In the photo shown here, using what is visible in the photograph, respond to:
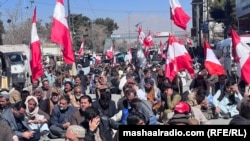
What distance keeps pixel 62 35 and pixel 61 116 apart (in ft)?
5.75

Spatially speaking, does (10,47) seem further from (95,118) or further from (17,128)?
(95,118)

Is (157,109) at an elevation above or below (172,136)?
below

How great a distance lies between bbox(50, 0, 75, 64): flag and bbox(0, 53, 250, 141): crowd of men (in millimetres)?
931

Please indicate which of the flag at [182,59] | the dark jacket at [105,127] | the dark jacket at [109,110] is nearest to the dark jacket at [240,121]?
the dark jacket at [105,127]

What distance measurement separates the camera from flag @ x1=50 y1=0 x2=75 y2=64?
40.2 feet

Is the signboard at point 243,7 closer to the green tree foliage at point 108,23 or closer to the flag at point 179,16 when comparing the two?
the flag at point 179,16

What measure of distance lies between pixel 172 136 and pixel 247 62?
7.54 metres

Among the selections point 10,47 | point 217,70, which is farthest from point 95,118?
point 10,47

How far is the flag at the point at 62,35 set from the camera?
12242 millimetres

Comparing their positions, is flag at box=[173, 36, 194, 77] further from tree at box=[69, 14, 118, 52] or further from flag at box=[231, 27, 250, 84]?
tree at box=[69, 14, 118, 52]

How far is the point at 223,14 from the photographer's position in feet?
249

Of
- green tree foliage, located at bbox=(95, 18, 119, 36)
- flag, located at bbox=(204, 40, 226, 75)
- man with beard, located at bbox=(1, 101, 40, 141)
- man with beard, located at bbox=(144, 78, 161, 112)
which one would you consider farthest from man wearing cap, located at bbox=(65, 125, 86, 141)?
green tree foliage, located at bbox=(95, 18, 119, 36)

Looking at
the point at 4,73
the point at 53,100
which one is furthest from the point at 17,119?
the point at 4,73

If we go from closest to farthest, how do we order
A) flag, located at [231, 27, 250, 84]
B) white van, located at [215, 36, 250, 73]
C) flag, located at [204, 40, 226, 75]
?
flag, located at [231, 27, 250, 84] < flag, located at [204, 40, 226, 75] < white van, located at [215, 36, 250, 73]
